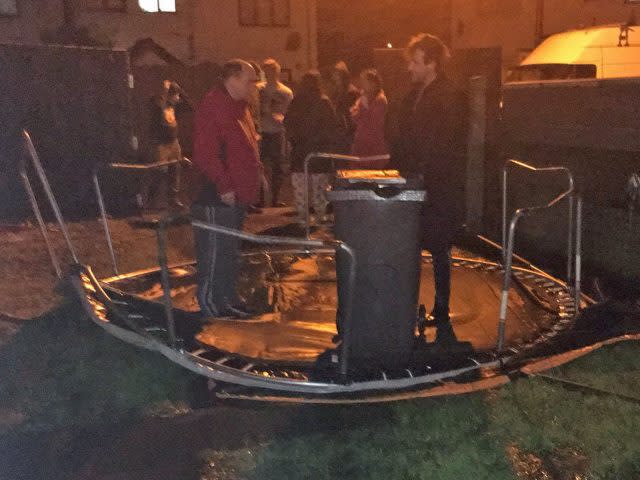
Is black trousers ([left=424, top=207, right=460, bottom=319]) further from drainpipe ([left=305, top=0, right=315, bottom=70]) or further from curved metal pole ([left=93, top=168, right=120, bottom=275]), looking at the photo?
drainpipe ([left=305, top=0, right=315, bottom=70])

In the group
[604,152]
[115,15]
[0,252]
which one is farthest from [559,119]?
[115,15]

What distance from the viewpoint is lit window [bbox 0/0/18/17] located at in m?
19.8

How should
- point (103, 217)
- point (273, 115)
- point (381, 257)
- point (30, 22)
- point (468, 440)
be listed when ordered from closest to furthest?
point (468, 440), point (381, 257), point (103, 217), point (273, 115), point (30, 22)

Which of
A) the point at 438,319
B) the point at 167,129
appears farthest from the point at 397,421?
the point at 167,129

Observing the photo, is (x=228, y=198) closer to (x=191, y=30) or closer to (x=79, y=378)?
(x=79, y=378)

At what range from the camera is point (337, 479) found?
3340 mm

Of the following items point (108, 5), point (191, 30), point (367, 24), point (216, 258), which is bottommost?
point (216, 258)

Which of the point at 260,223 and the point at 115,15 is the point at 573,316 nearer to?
the point at 260,223

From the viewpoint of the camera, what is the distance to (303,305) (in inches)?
226

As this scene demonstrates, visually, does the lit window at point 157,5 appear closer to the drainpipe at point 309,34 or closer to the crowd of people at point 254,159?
the drainpipe at point 309,34

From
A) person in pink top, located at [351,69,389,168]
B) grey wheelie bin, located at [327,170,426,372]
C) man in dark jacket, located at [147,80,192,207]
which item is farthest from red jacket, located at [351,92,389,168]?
grey wheelie bin, located at [327,170,426,372]

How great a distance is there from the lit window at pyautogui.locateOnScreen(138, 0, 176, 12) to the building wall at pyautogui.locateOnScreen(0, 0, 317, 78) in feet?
0.41

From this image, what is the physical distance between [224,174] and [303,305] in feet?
4.26

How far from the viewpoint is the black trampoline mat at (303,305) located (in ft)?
16.0
